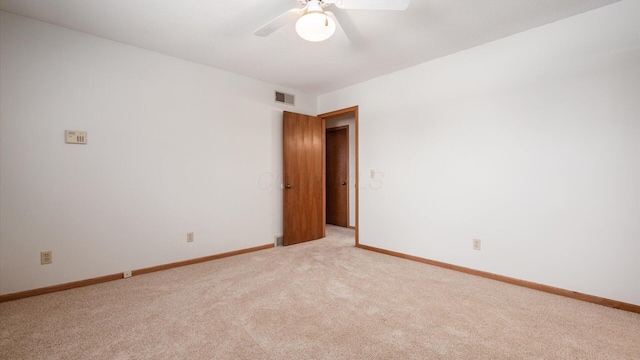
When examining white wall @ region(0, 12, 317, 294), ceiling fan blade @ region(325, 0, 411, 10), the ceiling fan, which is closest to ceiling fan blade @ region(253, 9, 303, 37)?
the ceiling fan

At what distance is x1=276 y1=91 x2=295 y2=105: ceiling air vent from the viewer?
4.14m

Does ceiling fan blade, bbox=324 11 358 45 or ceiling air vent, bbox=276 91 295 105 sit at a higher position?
ceiling fan blade, bbox=324 11 358 45

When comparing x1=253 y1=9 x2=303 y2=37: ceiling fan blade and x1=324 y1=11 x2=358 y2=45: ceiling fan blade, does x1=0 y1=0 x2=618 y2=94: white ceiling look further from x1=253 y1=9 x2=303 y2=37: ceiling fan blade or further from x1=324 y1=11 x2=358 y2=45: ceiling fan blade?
x1=253 y1=9 x2=303 y2=37: ceiling fan blade

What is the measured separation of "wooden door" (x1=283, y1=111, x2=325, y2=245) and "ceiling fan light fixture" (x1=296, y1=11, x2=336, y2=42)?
235cm

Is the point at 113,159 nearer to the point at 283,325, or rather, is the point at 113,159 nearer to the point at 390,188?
the point at 283,325

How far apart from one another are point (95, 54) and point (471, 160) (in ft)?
13.4

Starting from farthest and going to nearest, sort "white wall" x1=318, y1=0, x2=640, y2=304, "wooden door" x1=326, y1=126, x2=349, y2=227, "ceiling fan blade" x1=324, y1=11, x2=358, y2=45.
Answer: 1. "wooden door" x1=326, y1=126, x2=349, y2=227
2. "ceiling fan blade" x1=324, y1=11, x2=358, y2=45
3. "white wall" x1=318, y1=0, x2=640, y2=304

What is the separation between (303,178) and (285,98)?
4.29 ft

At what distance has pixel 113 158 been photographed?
2750mm

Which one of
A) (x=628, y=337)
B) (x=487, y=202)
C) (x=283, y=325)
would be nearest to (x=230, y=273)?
(x=283, y=325)

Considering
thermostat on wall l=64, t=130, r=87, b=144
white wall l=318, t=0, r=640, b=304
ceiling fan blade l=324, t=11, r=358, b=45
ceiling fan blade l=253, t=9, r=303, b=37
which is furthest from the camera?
thermostat on wall l=64, t=130, r=87, b=144

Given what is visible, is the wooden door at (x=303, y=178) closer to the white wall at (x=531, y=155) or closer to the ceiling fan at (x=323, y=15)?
the white wall at (x=531, y=155)

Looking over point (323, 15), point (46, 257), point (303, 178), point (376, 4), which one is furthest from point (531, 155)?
point (46, 257)

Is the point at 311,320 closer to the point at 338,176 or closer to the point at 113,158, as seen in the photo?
the point at 113,158
